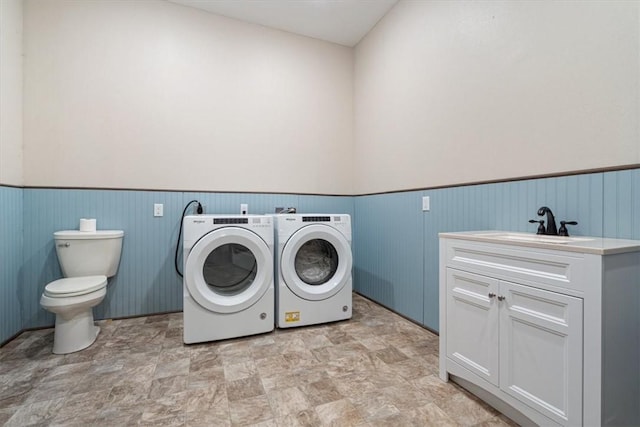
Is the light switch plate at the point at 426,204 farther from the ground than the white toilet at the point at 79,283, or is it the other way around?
the light switch plate at the point at 426,204

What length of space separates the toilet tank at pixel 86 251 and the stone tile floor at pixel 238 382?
0.47 meters

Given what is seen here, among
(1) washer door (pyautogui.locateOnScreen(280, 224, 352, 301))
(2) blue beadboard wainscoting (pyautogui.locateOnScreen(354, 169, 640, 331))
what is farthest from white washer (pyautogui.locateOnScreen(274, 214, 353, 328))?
(2) blue beadboard wainscoting (pyautogui.locateOnScreen(354, 169, 640, 331))

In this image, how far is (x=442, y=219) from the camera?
206cm

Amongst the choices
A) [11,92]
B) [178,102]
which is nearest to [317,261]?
[178,102]

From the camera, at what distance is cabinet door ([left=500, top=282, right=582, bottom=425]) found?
3.29 feet

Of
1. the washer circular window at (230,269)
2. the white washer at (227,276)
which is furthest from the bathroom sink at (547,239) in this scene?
the washer circular window at (230,269)

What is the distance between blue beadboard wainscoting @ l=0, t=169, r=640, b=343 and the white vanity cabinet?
41 centimetres

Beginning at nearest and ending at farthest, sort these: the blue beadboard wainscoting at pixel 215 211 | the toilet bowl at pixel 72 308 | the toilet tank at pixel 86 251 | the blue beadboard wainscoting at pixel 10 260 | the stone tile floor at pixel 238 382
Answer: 1. the stone tile floor at pixel 238 382
2. the blue beadboard wainscoting at pixel 215 211
3. the toilet bowl at pixel 72 308
4. the blue beadboard wainscoting at pixel 10 260
5. the toilet tank at pixel 86 251

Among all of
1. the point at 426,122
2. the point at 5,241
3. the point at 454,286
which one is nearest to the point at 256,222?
the point at 454,286

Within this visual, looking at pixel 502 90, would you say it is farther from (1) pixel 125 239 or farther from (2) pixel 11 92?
(2) pixel 11 92

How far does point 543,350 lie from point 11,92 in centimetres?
338

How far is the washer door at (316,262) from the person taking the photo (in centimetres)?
217

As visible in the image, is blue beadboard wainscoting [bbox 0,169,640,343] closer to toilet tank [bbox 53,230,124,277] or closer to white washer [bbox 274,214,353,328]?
toilet tank [bbox 53,230,124,277]

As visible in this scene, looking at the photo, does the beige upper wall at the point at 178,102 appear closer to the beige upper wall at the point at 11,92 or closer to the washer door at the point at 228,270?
the beige upper wall at the point at 11,92
